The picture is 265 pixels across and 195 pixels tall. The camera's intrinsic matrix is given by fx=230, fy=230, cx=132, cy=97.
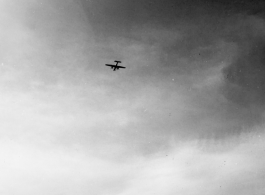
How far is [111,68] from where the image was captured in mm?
74500
